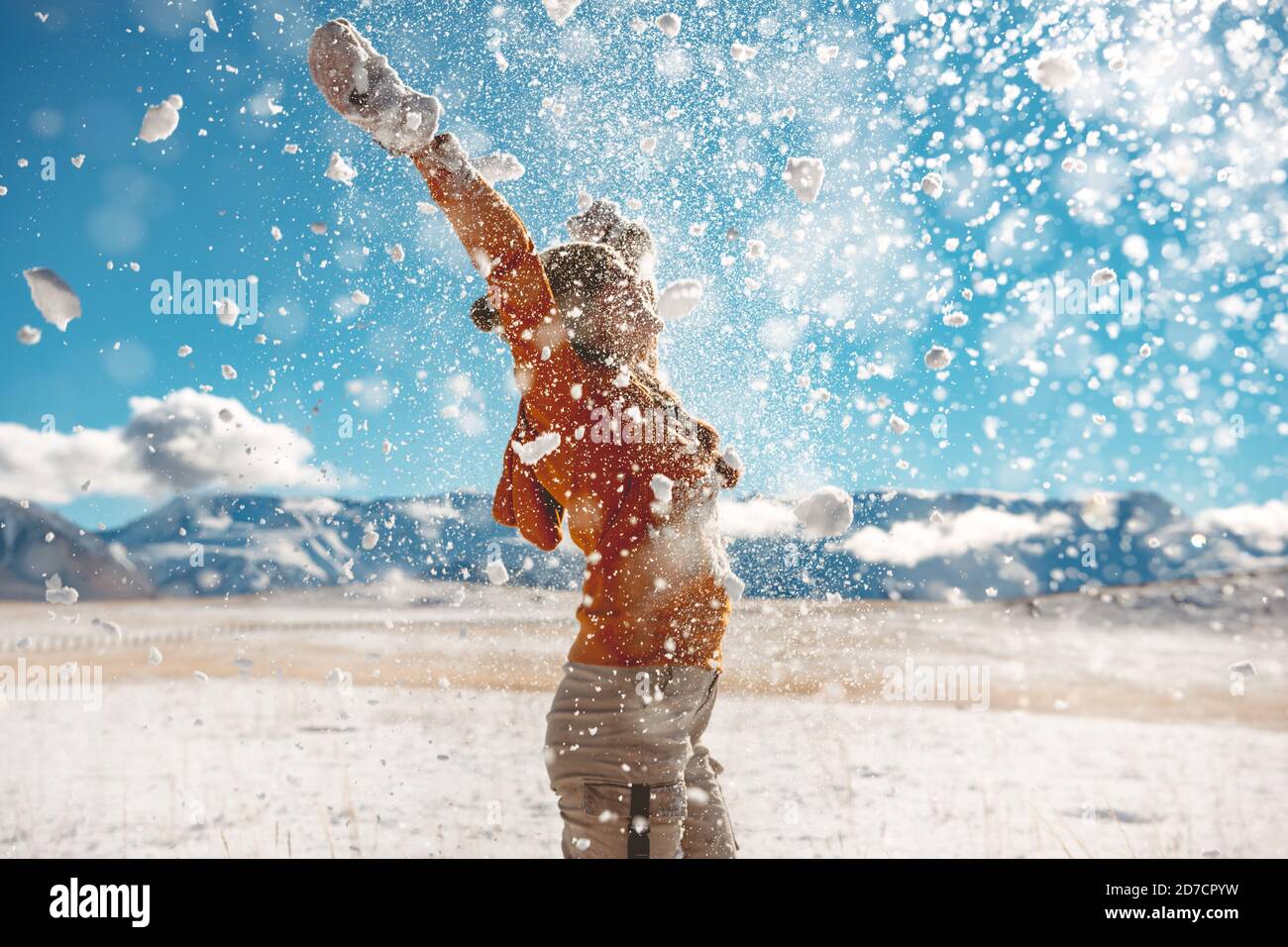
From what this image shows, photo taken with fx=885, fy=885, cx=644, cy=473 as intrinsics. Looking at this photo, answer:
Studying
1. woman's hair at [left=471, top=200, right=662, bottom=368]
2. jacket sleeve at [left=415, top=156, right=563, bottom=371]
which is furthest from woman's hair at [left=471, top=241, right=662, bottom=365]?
jacket sleeve at [left=415, top=156, right=563, bottom=371]

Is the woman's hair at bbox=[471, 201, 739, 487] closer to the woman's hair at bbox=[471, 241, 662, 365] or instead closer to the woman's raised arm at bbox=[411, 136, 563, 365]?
the woman's hair at bbox=[471, 241, 662, 365]

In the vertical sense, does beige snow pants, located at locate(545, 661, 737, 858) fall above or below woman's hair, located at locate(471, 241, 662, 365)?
below

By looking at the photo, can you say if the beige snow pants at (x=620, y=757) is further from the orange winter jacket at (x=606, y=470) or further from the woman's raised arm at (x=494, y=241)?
the woman's raised arm at (x=494, y=241)

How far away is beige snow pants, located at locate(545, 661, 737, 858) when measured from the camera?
1425 millimetres

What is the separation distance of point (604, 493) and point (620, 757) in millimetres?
430

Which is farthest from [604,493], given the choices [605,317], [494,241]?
[494,241]

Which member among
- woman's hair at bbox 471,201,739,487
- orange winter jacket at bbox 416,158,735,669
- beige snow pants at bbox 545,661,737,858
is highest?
woman's hair at bbox 471,201,739,487

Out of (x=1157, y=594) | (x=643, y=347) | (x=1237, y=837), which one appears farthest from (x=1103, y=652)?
(x=643, y=347)

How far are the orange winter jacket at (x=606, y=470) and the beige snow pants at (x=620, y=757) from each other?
1.6 inches

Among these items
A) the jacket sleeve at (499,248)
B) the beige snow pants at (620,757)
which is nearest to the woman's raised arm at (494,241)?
the jacket sleeve at (499,248)

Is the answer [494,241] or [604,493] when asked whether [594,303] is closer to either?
[494,241]

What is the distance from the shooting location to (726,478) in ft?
5.66

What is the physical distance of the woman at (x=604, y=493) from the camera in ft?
4.67

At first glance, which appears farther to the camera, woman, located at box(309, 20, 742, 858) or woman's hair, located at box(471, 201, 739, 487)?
woman's hair, located at box(471, 201, 739, 487)
